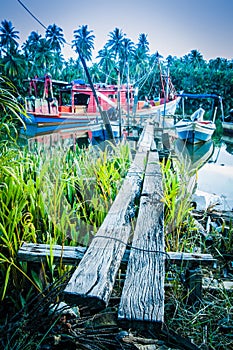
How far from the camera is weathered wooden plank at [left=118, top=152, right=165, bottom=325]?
504 mm

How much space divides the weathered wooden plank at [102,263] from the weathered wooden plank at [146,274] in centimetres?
4

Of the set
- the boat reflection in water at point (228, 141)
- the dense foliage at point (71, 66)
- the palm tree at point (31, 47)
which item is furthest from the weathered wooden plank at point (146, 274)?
the palm tree at point (31, 47)

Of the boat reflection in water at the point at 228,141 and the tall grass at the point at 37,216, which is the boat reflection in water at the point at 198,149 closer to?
the boat reflection in water at the point at 228,141

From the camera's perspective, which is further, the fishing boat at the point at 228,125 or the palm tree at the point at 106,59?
the palm tree at the point at 106,59

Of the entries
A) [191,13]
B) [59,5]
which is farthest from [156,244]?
[191,13]

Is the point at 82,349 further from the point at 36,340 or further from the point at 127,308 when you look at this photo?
the point at 127,308

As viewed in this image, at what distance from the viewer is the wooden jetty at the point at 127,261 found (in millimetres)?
529

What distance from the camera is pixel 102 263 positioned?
650 mm

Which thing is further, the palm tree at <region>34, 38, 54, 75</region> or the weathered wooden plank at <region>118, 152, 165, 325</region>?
the palm tree at <region>34, 38, 54, 75</region>

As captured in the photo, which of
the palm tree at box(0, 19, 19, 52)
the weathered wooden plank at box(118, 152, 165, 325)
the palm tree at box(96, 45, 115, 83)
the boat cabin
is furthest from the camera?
the palm tree at box(96, 45, 115, 83)

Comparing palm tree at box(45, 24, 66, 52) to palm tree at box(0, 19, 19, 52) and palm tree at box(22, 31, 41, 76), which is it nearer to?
palm tree at box(22, 31, 41, 76)

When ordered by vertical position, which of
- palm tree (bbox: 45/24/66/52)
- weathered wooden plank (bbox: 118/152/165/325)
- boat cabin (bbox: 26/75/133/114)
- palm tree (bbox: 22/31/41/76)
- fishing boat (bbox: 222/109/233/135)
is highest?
palm tree (bbox: 22/31/41/76)

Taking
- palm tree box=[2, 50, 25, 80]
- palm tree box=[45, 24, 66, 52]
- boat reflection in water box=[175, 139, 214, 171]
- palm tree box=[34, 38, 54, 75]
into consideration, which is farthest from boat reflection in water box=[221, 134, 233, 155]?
palm tree box=[2, 50, 25, 80]

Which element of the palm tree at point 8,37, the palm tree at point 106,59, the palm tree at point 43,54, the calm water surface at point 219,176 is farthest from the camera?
the palm tree at point 106,59
